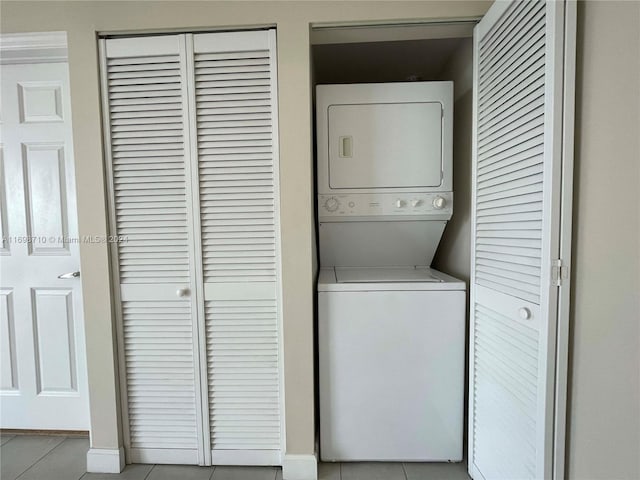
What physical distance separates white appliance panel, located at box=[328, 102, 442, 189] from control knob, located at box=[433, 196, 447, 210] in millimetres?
84

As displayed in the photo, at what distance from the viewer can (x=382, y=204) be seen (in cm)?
170

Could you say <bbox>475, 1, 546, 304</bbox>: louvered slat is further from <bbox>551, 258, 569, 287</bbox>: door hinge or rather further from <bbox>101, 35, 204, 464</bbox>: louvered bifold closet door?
<bbox>101, 35, 204, 464</bbox>: louvered bifold closet door

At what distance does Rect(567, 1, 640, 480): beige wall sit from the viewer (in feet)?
2.69

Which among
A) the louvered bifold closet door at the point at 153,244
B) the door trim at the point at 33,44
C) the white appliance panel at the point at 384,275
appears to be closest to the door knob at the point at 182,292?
the louvered bifold closet door at the point at 153,244

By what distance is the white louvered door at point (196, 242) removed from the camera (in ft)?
4.97

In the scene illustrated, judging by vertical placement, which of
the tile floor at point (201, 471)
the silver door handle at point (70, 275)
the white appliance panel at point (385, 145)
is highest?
the white appliance panel at point (385, 145)

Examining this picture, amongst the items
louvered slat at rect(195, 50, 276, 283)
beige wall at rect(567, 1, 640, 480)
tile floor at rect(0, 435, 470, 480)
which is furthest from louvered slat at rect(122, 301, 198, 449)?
beige wall at rect(567, 1, 640, 480)

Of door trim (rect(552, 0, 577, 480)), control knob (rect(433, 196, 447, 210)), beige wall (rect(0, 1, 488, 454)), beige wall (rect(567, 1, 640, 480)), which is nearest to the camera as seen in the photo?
beige wall (rect(567, 1, 640, 480))

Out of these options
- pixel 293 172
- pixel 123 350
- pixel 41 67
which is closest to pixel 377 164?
pixel 293 172

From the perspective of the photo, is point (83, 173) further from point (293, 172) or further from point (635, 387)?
point (635, 387)

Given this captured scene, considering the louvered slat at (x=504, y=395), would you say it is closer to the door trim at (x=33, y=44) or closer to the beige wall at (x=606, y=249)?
the beige wall at (x=606, y=249)

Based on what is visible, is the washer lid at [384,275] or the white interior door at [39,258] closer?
the washer lid at [384,275]

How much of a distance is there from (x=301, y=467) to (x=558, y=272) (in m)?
1.48

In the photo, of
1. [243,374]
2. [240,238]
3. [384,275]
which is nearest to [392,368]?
[384,275]
